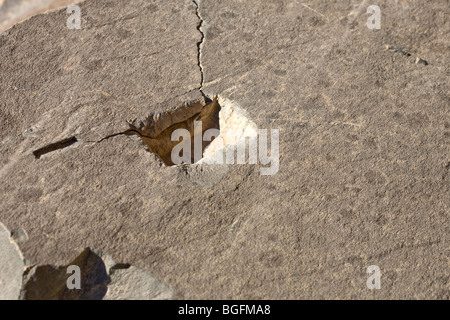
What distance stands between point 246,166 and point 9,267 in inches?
34.2

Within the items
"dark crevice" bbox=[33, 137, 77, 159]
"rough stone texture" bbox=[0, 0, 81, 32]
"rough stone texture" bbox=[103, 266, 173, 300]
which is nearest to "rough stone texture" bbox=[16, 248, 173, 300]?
"rough stone texture" bbox=[103, 266, 173, 300]

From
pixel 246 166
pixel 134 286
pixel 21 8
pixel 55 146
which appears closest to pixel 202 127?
pixel 246 166

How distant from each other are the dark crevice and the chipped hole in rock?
20cm

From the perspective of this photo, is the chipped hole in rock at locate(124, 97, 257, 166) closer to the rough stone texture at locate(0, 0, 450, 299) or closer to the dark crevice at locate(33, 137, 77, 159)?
the rough stone texture at locate(0, 0, 450, 299)

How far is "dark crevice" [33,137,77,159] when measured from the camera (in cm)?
234

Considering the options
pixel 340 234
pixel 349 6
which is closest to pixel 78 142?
pixel 340 234

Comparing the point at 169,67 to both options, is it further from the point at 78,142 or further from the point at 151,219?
the point at 151,219

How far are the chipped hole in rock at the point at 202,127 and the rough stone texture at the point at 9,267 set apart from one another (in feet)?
1.89

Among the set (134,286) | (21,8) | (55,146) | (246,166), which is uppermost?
(21,8)

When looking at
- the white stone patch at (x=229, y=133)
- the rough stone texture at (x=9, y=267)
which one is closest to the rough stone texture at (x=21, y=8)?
the white stone patch at (x=229, y=133)

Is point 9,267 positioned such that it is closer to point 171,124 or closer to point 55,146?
point 55,146

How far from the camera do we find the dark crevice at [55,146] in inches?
92.0

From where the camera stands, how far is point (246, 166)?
7.48 ft

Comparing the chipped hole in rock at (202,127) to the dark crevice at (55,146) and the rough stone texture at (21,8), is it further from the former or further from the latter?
the rough stone texture at (21,8)
